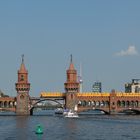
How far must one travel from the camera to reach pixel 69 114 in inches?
7480

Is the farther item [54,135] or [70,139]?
[54,135]

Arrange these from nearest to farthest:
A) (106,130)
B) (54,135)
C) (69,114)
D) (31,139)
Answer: (31,139) → (54,135) → (106,130) → (69,114)

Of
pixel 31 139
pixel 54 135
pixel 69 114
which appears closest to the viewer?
pixel 31 139

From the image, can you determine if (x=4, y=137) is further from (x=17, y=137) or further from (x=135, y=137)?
(x=135, y=137)

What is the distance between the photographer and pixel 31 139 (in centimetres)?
9706

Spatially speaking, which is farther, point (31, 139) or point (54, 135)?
point (54, 135)

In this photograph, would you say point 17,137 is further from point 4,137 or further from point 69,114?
point 69,114

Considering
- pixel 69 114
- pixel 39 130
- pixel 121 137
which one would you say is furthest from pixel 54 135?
pixel 69 114

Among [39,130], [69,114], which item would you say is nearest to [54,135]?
[39,130]

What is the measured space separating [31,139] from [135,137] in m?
16.9

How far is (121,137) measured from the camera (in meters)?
102

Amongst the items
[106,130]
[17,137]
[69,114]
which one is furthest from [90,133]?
[69,114]

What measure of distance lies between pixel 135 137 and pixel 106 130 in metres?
17.3

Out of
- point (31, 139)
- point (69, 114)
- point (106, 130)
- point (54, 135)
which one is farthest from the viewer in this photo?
point (69, 114)
